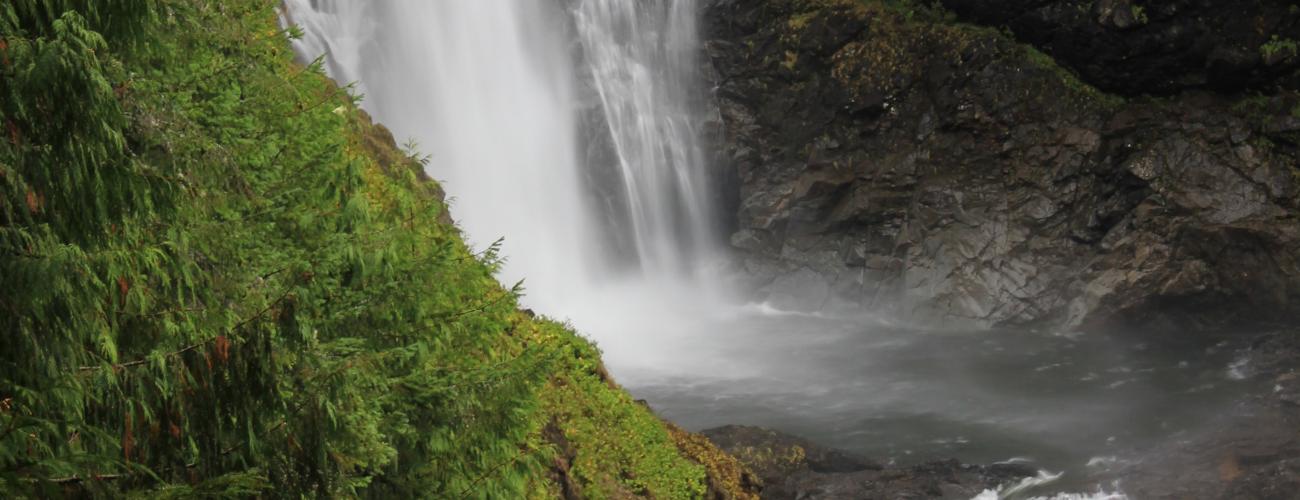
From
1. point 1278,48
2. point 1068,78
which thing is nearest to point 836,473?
point 1068,78

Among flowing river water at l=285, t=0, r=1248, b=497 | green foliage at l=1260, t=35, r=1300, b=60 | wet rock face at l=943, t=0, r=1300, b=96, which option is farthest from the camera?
wet rock face at l=943, t=0, r=1300, b=96

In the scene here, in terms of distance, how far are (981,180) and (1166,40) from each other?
469 centimetres

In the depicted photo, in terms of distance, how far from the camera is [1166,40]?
23188 mm

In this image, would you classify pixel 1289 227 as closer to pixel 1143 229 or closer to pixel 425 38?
pixel 1143 229

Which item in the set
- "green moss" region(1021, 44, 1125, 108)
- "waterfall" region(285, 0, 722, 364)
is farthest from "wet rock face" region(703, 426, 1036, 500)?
"green moss" region(1021, 44, 1125, 108)

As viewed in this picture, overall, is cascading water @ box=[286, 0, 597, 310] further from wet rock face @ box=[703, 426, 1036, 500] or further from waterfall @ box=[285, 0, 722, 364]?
wet rock face @ box=[703, 426, 1036, 500]

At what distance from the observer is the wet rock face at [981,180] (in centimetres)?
2280

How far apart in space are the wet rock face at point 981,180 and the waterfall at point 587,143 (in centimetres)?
125

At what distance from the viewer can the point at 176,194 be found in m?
4.21

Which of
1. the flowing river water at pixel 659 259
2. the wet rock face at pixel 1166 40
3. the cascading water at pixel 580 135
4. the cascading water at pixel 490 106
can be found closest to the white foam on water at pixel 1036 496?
the flowing river water at pixel 659 259

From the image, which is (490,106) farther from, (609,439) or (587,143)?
(609,439)

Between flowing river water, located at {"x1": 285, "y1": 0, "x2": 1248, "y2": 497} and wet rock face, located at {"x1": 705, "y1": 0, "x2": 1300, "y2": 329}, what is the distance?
969mm

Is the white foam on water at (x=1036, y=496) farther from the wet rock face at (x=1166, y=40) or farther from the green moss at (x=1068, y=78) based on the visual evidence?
the wet rock face at (x=1166, y=40)

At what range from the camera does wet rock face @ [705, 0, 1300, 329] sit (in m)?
22.8
